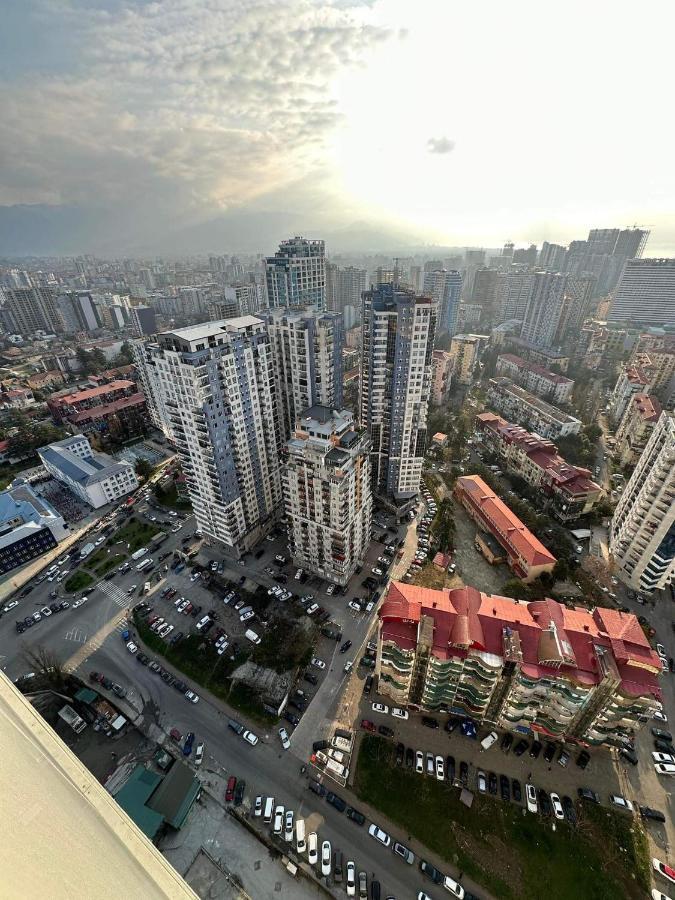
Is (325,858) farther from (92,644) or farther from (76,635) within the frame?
(76,635)

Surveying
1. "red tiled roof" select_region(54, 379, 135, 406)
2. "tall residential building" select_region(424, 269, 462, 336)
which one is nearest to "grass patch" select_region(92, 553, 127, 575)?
"red tiled roof" select_region(54, 379, 135, 406)

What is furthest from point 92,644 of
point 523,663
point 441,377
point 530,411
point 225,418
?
point 530,411

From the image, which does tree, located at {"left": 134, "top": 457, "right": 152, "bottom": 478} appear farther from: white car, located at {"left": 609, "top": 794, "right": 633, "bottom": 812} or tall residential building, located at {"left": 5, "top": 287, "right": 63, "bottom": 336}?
tall residential building, located at {"left": 5, "top": 287, "right": 63, "bottom": 336}

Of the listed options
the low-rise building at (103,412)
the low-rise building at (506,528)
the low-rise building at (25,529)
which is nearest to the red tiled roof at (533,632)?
the low-rise building at (506,528)

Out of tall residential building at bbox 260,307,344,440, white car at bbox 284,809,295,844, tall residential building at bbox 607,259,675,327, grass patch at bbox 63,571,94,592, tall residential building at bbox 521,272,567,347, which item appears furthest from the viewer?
tall residential building at bbox 607,259,675,327

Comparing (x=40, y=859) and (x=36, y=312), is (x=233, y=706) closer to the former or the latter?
(x=40, y=859)

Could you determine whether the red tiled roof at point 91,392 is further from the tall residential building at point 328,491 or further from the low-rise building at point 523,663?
the low-rise building at point 523,663

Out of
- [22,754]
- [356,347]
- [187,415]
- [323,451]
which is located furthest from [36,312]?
[22,754]
